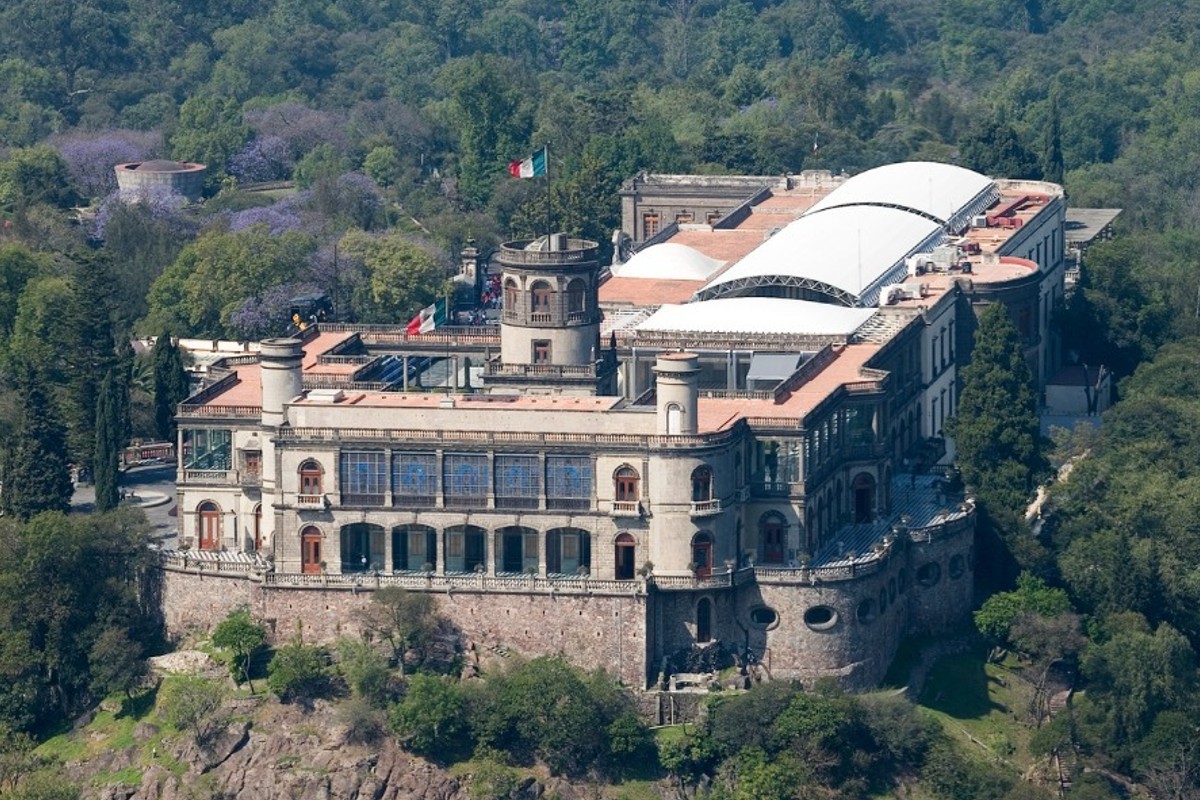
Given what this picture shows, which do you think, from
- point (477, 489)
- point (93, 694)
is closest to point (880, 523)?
point (477, 489)

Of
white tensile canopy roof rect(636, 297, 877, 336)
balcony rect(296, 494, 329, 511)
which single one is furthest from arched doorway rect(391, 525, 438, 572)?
white tensile canopy roof rect(636, 297, 877, 336)

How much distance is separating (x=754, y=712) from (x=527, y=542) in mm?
11977

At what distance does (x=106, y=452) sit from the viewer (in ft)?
556

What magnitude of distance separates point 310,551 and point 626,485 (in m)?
13.5

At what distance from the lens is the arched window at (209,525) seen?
532 feet

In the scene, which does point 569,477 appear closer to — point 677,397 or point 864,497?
point 677,397

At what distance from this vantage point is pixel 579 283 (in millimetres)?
169750

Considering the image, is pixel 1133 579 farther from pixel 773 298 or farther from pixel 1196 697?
pixel 773 298

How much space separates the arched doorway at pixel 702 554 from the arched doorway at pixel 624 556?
7.86 ft

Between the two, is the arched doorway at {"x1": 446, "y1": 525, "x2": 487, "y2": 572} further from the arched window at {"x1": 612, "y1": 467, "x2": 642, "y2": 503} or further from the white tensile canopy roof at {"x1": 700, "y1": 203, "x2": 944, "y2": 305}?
the white tensile canopy roof at {"x1": 700, "y1": 203, "x2": 944, "y2": 305}

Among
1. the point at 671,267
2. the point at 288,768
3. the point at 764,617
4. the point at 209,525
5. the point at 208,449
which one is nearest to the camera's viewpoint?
the point at 288,768

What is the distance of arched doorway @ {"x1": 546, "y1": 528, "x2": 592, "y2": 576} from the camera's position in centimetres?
15350

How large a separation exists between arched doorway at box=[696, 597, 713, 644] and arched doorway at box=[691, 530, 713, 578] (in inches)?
44.6

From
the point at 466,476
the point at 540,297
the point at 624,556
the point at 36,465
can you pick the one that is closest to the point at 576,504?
the point at 624,556
